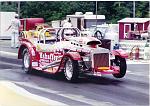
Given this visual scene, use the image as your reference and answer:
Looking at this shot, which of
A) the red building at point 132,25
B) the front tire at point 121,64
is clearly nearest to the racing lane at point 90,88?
the front tire at point 121,64

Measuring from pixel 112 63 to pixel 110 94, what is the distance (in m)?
2.56

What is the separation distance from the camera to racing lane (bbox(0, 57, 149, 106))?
10367mm

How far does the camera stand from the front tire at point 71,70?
12.8 m

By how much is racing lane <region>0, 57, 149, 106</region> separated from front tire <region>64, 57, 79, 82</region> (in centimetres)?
19

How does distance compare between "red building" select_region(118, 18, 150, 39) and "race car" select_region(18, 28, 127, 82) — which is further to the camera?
"red building" select_region(118, 18, 150, 39)

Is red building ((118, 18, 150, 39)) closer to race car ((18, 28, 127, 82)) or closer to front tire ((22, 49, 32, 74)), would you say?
front tire ((22, 49, 32, 74))

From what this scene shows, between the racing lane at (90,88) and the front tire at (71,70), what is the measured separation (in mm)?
187

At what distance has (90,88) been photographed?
1204 centimetres

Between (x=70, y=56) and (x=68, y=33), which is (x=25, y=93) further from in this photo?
(x=68, y=33)

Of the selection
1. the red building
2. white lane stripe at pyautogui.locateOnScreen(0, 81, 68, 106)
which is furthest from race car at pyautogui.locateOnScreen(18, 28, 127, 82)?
the red building

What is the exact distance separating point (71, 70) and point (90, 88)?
45.2 inches

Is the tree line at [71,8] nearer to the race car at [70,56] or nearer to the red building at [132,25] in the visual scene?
the red building at [132,25]

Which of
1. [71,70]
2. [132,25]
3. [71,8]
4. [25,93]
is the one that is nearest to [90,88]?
[71,70]

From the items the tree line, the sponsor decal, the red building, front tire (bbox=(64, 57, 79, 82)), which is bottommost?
front tire (bbox=(64, 57, 79, 82))
